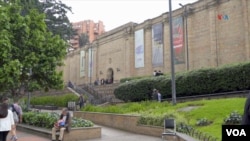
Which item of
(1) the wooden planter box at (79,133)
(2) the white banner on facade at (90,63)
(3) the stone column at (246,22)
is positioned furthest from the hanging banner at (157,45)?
(1) the wooden planter box at (79,133)

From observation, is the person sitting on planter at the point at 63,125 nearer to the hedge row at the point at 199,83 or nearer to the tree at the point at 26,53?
the tree at the point at 26,53

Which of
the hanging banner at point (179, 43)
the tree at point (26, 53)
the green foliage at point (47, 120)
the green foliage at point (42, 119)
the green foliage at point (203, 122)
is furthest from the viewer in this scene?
the hanging banner at point (179, 43)

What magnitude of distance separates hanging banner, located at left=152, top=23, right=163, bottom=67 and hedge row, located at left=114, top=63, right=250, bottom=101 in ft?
37.0

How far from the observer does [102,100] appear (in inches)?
1384

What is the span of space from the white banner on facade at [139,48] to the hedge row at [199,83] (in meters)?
14.0

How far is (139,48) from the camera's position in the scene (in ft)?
144

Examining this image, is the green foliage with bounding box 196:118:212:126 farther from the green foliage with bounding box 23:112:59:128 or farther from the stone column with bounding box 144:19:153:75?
the stone column with bounding box 144:19:153:75

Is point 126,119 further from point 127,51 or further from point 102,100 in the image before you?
point 127,51

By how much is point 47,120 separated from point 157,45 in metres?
27.1

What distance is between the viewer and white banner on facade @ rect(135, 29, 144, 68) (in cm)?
4300

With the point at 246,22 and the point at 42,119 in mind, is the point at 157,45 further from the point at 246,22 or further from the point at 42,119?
the point at 42,119

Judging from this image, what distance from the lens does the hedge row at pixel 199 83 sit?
20359 millimetres

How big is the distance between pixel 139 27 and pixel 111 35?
312 inches

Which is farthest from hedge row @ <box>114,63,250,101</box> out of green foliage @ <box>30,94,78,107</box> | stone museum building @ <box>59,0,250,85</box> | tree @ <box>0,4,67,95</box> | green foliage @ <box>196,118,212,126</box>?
tree @ <box>0,4,67,95</box>
